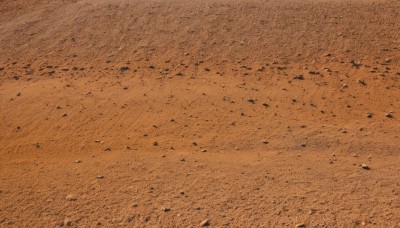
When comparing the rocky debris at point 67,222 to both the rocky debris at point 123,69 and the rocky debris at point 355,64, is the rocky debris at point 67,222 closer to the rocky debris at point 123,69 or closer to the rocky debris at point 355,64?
the rocky debris at point 123,69

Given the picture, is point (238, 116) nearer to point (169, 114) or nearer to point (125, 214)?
point (169, 114)

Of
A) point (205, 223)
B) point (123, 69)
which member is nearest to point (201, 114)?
point (123, 69)

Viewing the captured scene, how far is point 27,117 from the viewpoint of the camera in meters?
7.77

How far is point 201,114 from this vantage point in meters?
7.52

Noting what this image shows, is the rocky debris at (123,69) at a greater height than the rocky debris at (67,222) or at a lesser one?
greater

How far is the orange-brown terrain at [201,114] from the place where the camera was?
4.98m

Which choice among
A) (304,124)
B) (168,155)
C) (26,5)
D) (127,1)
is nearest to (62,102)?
(168,155)

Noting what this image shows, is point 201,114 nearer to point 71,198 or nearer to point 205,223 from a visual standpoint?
point 71,198

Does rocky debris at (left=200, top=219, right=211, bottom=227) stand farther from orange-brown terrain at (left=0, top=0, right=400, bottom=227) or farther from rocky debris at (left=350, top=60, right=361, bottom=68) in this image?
rocky debris at (left=350, top=60, right=361, bottom=68)

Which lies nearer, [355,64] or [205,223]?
[205,223]

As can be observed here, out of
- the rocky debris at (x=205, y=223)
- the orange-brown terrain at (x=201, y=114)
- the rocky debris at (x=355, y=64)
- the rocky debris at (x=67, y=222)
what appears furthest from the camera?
the rocky debris at (x=355, y=64)

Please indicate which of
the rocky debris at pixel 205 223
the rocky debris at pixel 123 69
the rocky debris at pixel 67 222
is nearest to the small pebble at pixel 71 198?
the rocky debris at pixel 67 222

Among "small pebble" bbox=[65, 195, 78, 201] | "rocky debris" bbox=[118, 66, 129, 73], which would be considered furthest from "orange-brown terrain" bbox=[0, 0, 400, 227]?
"rocky debris" bbox=[118, 66, 129, 73]

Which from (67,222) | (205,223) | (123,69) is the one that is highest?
(123,69)
